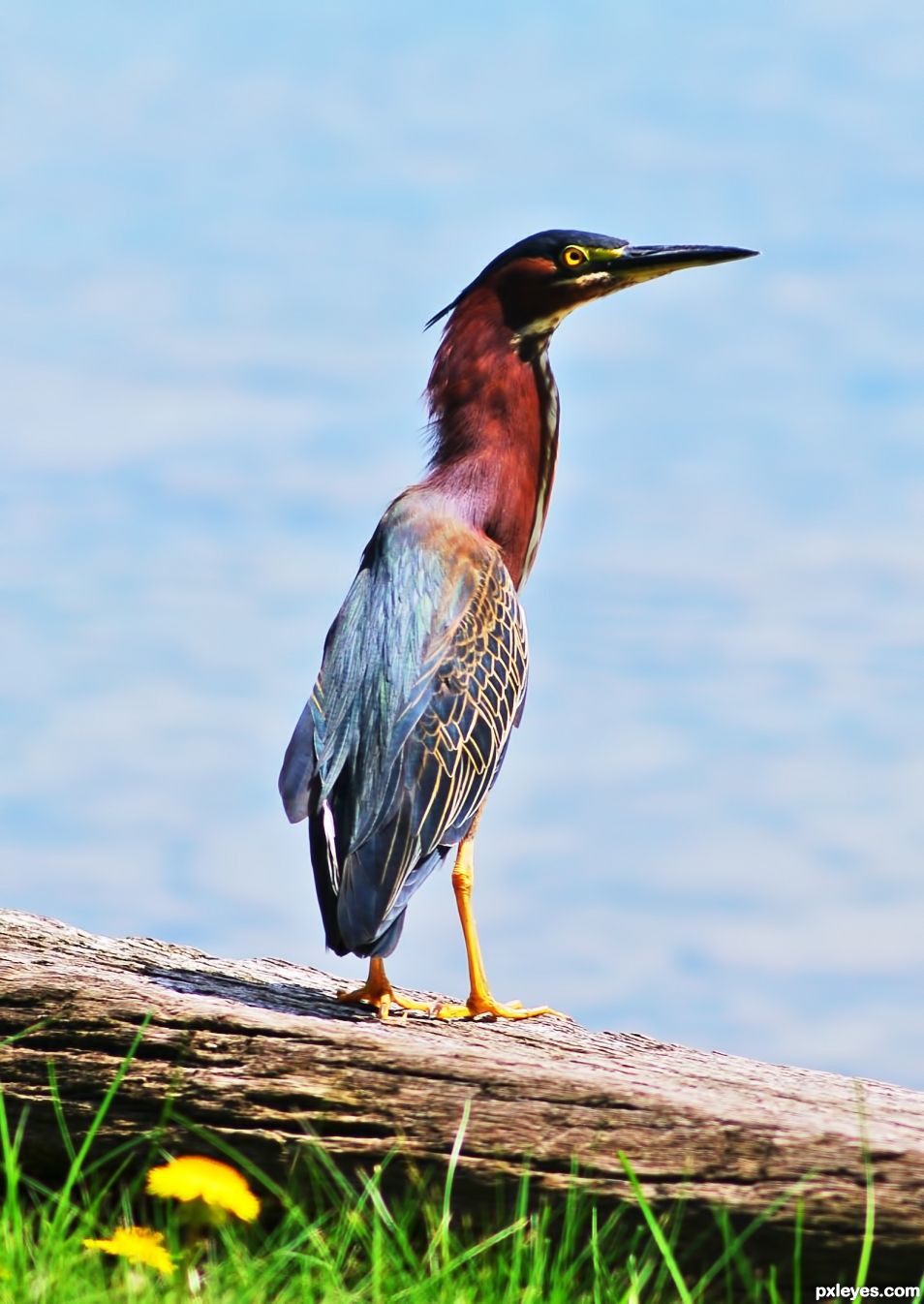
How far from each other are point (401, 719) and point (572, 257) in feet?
6.43

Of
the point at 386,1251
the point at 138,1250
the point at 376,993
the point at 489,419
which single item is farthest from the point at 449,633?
the point at 138,1250

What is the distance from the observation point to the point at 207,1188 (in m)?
3.16

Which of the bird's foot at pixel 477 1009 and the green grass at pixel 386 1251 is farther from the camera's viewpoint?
the bird's foot at pixel 477 1009

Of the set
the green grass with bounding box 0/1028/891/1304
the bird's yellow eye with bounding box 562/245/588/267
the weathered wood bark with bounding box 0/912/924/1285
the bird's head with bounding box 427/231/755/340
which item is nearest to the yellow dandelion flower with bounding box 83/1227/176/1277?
the green grass with bounding box 0/1028/891/1304

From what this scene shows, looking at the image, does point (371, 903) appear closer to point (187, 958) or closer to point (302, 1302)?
point (187, 958)

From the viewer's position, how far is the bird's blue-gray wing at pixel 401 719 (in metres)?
4.71

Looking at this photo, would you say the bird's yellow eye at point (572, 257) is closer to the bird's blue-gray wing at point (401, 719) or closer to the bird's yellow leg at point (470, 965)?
the bird's blue-gray wing at point (401, 719)

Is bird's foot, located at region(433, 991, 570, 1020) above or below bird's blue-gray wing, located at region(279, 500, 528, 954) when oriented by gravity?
below

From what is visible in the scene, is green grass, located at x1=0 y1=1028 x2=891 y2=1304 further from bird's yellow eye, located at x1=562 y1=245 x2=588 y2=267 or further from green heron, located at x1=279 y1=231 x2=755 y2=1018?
bird's yellow eye, located at x1=562 y1=245 x2=588 y2=267

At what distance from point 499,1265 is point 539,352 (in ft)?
11.7

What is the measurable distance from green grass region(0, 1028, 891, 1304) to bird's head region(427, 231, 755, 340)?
326 centimetres

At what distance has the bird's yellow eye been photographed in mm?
5766

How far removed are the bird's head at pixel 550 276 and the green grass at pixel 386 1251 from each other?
10.7 feet

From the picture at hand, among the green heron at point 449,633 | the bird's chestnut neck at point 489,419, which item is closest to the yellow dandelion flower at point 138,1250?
the green heron at point 449,633
